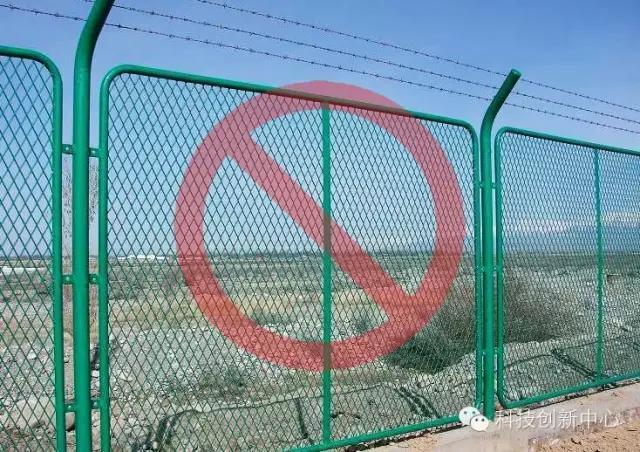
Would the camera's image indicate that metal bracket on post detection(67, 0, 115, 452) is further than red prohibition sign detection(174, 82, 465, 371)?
No

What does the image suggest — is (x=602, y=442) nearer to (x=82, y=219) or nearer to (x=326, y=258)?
(x=326, y=258)

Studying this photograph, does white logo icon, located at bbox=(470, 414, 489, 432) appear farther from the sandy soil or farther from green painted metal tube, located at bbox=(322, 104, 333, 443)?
green painted metal tube, located at bbox=(322, 104, 333, 443)

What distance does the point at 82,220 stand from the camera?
247 cm

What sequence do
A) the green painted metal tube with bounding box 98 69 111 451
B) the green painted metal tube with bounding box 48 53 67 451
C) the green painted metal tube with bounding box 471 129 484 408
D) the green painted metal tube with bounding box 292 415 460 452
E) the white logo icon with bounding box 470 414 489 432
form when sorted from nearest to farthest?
the green painted metal tube with bounding box 48 53 67 451 → the green painted metal tube with bounding box 98 69 111 451 → the green painted metal tube with bounding box 292 415 460 452 → the white logo icon with bounding box 470 414 489 432 → the green painted metal tube with bounding box 471 129 484 408

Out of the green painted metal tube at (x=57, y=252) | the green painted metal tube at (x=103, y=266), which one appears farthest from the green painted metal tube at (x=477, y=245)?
the green painted metal tube at (x=57, y=252)

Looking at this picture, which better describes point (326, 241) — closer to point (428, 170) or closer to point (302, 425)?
point (428, 170)

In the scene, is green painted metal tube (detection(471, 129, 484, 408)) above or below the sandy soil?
above

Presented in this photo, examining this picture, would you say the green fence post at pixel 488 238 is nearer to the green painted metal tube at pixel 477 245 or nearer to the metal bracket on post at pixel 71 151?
the green painted metal tube at pixel 477 245

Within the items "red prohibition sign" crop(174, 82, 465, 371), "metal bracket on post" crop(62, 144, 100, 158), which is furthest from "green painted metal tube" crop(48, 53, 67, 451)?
"red prohibition sign" crop(174, 82, 465, 371)

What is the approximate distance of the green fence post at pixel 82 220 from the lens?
2465 millimetres

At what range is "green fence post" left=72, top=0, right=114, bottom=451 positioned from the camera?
2.46 m

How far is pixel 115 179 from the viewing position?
2602mm

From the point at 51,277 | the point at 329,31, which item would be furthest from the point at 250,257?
the point at 329,31

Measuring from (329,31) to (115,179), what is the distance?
7.65 feet
